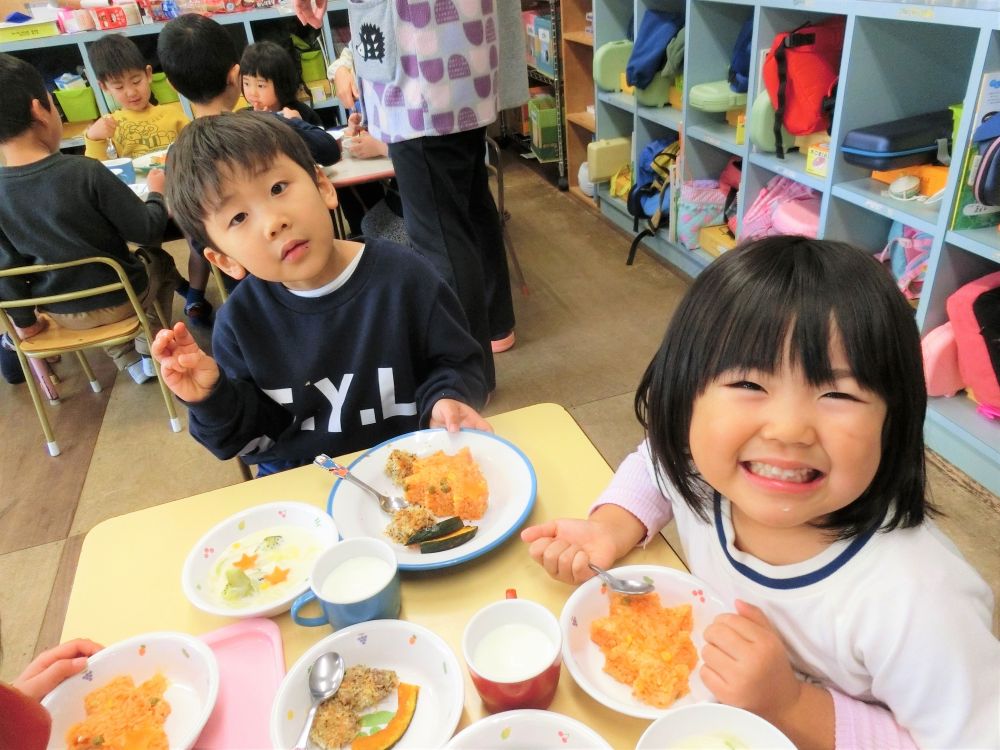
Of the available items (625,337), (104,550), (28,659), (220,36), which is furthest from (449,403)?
(220,36)

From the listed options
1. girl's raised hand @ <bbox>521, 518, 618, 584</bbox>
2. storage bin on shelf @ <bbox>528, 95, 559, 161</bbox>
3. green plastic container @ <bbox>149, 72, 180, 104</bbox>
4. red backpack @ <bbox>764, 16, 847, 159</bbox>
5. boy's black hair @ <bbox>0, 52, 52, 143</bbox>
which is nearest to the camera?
girl's raised hand @ <bbox>521, 518, 618, 584</bbox>

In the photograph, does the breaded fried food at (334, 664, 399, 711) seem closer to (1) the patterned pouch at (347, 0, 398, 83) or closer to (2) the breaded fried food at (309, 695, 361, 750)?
(2) the breaded fried food at (309, 695, 361, 750)

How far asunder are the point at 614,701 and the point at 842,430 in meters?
0.33

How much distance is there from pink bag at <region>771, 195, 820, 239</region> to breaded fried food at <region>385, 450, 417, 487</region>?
1.91m

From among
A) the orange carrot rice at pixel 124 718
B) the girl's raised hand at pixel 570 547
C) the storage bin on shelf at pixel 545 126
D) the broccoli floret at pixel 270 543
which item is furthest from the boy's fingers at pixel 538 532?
the storage bin on shelf at pixel 545 126

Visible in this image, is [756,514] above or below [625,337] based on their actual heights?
above

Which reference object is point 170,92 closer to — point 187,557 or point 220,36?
point 220,36

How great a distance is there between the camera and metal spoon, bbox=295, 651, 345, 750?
69 centimetres

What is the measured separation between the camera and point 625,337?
2908mm

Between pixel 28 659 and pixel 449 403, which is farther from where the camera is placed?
pixel 28 659

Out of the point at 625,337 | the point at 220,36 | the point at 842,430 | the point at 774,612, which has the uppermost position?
the point at 220,36

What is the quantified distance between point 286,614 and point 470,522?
25 centimetres

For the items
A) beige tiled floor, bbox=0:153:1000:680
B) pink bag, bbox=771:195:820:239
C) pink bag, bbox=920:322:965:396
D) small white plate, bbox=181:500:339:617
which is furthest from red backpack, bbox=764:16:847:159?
small white plate, bbox=181:500:339:617

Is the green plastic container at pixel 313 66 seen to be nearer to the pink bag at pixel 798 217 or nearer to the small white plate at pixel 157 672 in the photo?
the pink bag at pixel 798 217
